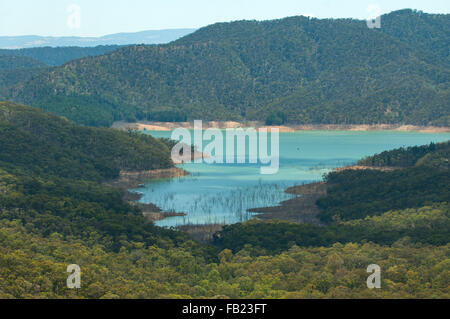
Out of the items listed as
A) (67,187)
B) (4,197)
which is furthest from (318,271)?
(67,187)

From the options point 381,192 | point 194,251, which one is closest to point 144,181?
point 381,192

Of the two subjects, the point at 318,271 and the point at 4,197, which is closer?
the point at 318,271

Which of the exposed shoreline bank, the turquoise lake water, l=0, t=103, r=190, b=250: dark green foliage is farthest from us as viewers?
the exposed shoreline bank

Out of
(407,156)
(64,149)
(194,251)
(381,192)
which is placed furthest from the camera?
(407,156)

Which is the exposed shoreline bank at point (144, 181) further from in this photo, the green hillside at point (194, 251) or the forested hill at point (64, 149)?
the green hillside at point (194, 251)

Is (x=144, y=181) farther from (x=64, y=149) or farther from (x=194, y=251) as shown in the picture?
(x=194, y=251)

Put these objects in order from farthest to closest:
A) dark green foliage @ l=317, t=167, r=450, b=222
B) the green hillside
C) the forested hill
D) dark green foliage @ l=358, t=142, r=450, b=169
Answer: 1. dark green foliage @ l=358, t=142, r=450, b=169
2. the forested hill
3. dark green foliage @ l=317, t=167, r=450, b=222
4. the green hillside

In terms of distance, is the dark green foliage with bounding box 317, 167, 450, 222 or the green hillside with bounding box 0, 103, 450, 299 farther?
the dark green foliage with bounding box 317, 167, 450, 222

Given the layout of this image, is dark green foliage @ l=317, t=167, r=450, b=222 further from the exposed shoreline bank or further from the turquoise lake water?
the exposed shoreline bank

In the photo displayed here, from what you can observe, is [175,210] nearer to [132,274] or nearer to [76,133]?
[132,274]

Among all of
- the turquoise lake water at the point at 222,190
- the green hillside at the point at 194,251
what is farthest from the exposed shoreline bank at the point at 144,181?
the green hillside at the point at 194,251

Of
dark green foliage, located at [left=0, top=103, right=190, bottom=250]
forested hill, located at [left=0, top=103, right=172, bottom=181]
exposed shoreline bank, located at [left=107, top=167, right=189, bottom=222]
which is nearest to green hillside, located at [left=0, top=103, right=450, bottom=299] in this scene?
dark green foliage, located at [left=0, top=103, right=190, bottom=250]
